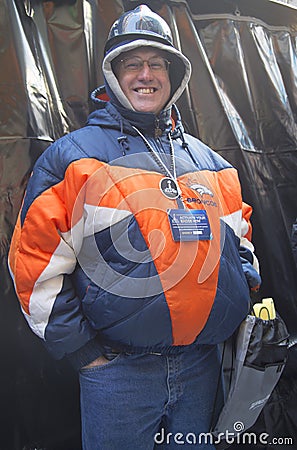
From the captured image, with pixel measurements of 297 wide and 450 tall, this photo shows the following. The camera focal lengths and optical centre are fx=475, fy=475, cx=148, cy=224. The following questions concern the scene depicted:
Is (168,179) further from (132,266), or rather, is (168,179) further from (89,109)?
(89,109)

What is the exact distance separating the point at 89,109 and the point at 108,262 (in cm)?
84

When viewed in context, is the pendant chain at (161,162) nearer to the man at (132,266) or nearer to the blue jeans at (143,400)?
the man at (132,266)

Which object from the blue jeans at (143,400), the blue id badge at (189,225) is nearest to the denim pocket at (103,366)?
the blue jeans at (143,400)

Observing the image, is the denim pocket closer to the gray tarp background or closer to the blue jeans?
the blue jeans

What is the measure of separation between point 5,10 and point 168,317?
4.10ft

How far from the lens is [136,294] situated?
1.33 metres

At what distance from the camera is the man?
134cm

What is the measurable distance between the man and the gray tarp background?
41 centimetres

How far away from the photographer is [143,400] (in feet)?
4.63

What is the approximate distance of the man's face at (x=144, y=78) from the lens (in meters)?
1.51

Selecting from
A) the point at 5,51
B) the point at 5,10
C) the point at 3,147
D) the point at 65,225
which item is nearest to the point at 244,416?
the point at 65,225

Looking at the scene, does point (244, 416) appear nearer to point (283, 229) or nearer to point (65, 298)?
point (65, 298)

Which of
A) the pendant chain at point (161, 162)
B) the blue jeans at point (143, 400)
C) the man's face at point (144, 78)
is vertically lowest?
the blue jeans at point (143, 400)

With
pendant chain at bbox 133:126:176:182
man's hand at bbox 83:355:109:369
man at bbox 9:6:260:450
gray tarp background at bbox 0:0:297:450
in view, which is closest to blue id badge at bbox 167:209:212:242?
man at bbox 9:6:260:450
